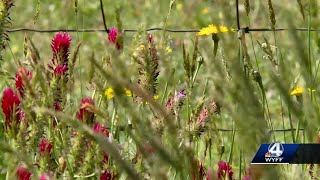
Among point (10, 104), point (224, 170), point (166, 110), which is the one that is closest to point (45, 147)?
point (10, 104)

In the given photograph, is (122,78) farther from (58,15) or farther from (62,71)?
(58,15)

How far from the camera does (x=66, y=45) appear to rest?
60.7 inches

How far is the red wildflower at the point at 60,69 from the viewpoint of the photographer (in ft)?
4.69

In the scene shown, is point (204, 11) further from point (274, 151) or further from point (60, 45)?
point (274, 151)

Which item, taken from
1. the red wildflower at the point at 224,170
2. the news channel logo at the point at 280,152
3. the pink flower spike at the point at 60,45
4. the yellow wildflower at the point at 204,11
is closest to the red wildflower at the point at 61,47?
the pink flower spike at the point at 60,45

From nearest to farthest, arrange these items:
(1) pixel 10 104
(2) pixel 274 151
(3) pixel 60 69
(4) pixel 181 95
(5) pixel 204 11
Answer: (2) pixel 274 151
(1) pixel 10 104
(3) pixel 60 69
(4) pixel 181 95
(5) pixel 204 11

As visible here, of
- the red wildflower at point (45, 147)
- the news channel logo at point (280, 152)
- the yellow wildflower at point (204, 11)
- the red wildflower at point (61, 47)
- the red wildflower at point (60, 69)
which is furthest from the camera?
the yellow wildflower at point (204, 11)

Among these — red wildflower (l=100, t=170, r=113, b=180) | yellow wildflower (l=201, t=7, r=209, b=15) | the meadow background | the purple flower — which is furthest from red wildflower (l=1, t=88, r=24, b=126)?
yellow wildflower (l=201, t=7, r=209, b=15)

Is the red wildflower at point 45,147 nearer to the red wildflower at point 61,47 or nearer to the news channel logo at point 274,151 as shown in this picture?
the red wildflower at point 61,47

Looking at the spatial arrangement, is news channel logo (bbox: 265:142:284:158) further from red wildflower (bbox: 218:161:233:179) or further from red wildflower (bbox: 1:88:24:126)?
red wildflower (bbox: 1:88:24:126)

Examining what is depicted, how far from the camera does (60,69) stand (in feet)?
4.77

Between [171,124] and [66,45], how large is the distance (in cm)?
78

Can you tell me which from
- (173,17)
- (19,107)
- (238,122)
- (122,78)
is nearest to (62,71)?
(19,107)

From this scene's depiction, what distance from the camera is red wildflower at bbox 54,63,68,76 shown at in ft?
4.69
